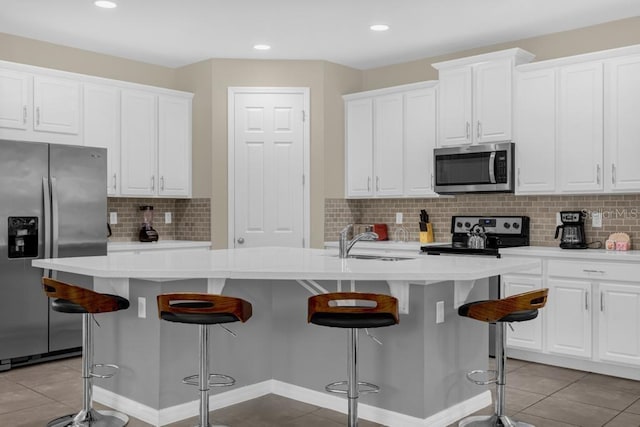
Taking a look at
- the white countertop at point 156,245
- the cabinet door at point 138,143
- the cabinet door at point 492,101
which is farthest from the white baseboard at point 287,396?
the cabinet door at point 138,143

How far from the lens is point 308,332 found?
3.97 metres

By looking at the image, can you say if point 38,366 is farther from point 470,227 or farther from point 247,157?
point 470,227

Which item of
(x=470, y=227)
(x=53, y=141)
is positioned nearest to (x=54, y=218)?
(x=53, y=141)

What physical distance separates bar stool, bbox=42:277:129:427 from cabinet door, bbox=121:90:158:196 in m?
2.71

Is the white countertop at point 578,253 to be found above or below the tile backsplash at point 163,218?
below

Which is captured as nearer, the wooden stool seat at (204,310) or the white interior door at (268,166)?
the wooden stool seat at (204,310)

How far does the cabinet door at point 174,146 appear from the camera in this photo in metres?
6.42

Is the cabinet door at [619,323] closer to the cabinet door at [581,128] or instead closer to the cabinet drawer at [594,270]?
the cabinet drawer at [594,270]

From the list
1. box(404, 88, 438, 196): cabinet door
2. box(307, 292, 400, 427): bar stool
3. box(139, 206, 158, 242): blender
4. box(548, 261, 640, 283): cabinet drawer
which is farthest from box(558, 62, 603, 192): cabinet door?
box(139, 206, 158, 242): blender

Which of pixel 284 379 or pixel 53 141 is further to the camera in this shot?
pixel 53 141

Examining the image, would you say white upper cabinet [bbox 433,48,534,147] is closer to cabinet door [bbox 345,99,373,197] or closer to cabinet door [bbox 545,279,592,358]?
cabinet door [bbox 345,99,373,197]

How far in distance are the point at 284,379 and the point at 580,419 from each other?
5.95 ft

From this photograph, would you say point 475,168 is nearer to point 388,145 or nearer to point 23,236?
point 388,145

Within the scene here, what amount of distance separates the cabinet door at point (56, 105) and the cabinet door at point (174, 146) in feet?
3.02
